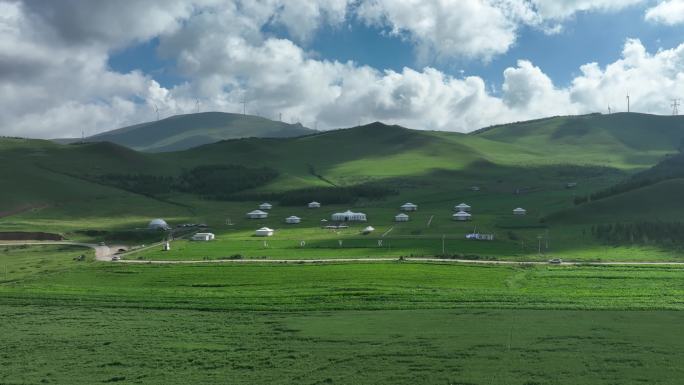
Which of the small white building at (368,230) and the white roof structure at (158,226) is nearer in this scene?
the small white building at (368,230)

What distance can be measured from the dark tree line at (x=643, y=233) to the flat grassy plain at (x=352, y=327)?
73.0 ft

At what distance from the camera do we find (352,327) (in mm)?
37625

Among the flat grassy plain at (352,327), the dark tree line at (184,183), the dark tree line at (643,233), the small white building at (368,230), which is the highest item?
the dark tree line at (184,183)

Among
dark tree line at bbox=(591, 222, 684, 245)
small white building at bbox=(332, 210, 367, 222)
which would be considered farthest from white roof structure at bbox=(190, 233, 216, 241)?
dark tree line at bbox=(591, 222, 684, 245)

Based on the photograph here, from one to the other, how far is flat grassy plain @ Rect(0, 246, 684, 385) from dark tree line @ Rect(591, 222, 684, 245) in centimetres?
2226

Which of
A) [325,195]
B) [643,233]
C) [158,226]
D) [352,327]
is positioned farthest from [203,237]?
[325,195]

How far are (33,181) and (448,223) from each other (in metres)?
107

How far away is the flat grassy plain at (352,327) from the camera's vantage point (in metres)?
30.0

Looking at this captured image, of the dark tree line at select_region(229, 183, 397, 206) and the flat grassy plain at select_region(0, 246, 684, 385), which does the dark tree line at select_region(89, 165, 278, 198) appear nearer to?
the dark tree line at select_region(229, 183, 397, 206)

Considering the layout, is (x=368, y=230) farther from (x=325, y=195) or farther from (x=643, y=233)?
(x=325, y=195)

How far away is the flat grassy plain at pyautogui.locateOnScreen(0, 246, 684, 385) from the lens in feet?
98.5

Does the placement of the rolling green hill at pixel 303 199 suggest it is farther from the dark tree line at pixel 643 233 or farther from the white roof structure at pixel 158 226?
the white roof structure at pixel 158 226

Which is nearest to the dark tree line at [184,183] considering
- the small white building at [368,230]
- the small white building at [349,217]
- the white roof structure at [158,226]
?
the white roof structure at [158,226]

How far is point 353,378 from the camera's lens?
95.8 ft
